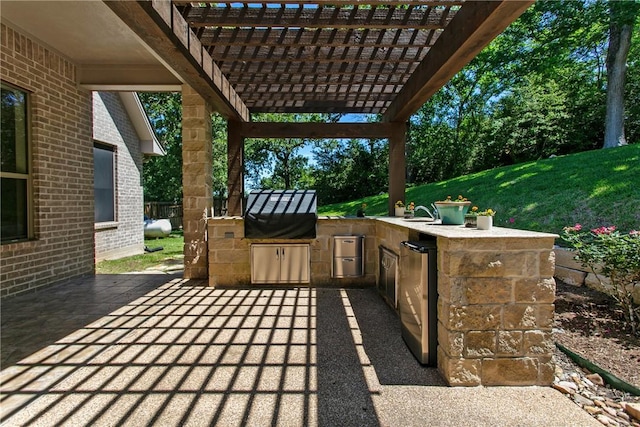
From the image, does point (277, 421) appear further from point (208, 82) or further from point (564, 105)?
point (564, 105)

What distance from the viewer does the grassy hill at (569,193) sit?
4962 mm

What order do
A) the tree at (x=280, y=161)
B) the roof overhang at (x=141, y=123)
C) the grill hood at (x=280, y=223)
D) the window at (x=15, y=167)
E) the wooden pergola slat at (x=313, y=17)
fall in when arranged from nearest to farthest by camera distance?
the wooden pergola slat at (x=313, y=17) < the window at (x=15, y=167) < the grill hood at (x=280, y=223) < the roof overhang at (x=141, y=123) < the tree at (x=280, y=161)

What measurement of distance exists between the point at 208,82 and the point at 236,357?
3069mm

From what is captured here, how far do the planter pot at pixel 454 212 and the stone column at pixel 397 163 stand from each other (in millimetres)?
2434

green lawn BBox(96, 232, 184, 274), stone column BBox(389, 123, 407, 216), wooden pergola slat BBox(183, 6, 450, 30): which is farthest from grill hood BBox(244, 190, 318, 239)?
green lawn BBox(96, 232, 184, 274)

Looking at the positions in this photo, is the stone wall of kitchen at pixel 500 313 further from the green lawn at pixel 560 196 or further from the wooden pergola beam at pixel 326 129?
the wooden pergola beam at pixel 326 129

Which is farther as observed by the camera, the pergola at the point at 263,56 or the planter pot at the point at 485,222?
the pergola at the point at 263,56

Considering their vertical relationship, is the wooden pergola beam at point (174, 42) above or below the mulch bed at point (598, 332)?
above

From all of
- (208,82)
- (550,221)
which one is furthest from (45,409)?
(550,221)

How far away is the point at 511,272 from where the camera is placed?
235cm

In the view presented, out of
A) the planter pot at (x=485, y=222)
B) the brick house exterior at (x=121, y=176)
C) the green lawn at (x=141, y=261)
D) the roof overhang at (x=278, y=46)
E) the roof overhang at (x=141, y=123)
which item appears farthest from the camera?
the roof overhang at (x=141, y=123)

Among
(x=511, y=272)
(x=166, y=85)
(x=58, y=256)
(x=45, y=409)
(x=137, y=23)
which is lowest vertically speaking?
(x=45, y=409)

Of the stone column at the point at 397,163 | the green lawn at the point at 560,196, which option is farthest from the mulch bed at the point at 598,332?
the stone column at the point at 397,163

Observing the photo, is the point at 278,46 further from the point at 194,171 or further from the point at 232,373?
the point at 232,373
